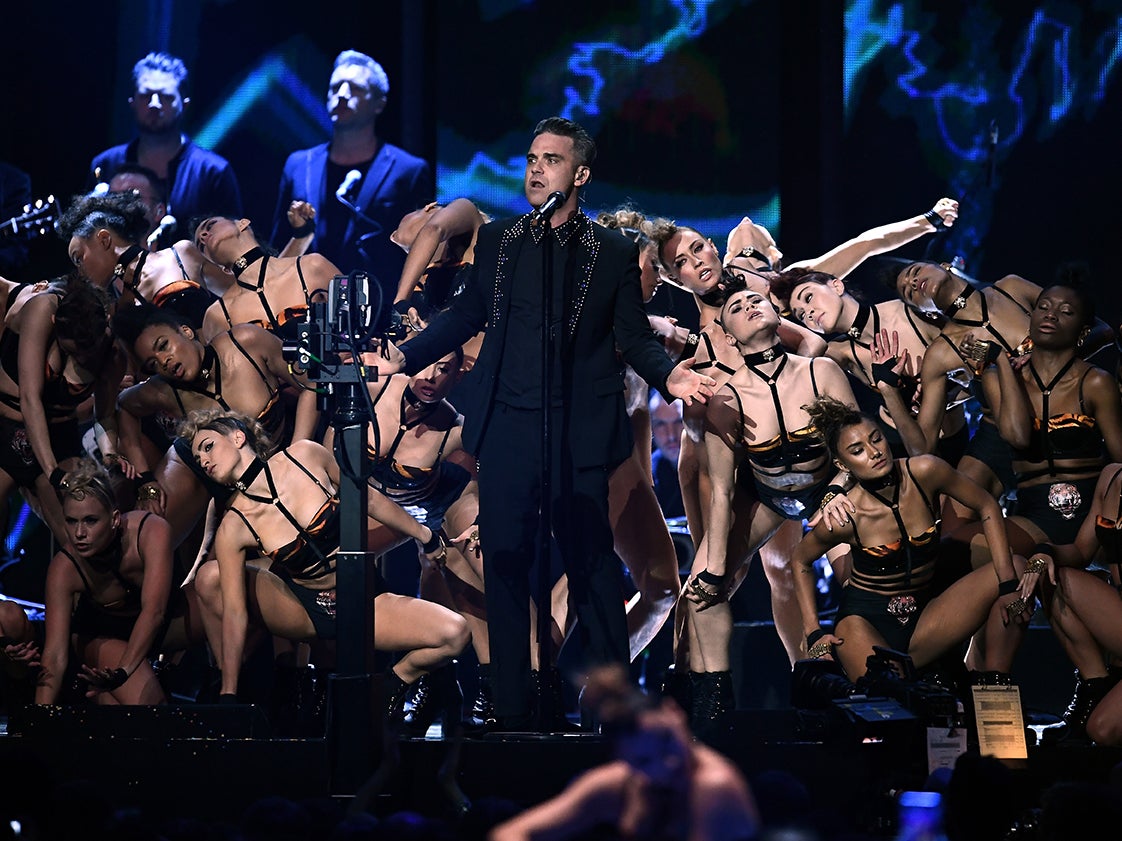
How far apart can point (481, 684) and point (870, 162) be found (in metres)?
3.57

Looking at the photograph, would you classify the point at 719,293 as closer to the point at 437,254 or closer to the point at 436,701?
the point at 437,254

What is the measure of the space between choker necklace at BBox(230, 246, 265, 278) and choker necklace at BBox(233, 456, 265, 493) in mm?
1548

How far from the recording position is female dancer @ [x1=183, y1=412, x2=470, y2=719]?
196 inches

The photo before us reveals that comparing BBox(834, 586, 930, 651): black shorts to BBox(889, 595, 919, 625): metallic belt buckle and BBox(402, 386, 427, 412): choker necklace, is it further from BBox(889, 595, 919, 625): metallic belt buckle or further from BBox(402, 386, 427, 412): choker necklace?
BBox(402, 386, 427, 412): choker necklace

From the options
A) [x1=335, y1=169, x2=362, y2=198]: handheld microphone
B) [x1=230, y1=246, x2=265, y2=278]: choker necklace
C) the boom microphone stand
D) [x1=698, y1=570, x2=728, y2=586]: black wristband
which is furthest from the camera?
[x1=335, y1=169, x2=362, y2=198]: handheld microphone

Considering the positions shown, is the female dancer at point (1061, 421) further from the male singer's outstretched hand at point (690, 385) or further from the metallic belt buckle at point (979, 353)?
the male singer's outstretched hand at point (690, 385)

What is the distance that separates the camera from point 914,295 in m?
5.90

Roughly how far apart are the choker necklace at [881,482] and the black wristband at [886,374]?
939mm

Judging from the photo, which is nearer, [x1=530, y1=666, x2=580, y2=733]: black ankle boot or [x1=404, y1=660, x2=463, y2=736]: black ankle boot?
[x1=530, y1=666, x2=580, y2=733]: black ankle boot

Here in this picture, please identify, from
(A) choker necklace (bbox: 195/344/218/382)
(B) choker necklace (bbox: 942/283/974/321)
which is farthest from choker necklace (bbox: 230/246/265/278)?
(B) choker necklace (bbox: 942/283/974/321)

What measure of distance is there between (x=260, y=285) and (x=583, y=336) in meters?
2.46

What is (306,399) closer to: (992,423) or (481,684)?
(481,684)

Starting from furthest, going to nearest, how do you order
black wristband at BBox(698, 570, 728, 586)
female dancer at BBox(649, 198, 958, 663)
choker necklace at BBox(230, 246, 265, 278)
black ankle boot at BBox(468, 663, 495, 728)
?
choker necklace at BBox(230, 246, 265, 278) < female dancer at BBox(649, 198, 958, 663) < black ankle boot at BBox(468, 663, 495, 728) < black wristband at BBox(698, 570, 728, 586)

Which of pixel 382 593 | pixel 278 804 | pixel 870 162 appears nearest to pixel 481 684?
pixel 382 593
